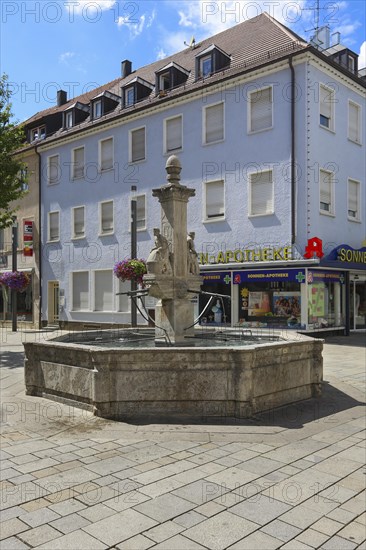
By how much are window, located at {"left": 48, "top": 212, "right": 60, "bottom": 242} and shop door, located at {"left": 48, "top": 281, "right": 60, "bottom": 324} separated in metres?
2.51

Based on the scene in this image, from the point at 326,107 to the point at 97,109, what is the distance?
41.7 ft

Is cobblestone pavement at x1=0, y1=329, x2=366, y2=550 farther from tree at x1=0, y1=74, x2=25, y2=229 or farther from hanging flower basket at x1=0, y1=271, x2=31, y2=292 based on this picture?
hanging flower basket at x1=0, y1=271, x2=31, y2=292

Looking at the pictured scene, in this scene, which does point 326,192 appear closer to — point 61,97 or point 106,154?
point 106,154

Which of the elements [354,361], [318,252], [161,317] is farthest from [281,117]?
[161,317]

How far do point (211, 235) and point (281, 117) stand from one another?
5.32 m

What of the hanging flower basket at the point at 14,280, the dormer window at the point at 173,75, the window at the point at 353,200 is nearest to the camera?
the window at the point at 353,200

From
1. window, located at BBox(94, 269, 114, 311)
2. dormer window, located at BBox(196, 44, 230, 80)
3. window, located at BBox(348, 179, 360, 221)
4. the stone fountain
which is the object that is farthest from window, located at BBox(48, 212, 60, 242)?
the stone fountain

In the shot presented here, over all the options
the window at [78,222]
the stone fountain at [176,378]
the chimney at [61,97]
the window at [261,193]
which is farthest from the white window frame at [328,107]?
the chimney at [61,97]

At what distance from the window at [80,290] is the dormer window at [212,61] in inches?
447

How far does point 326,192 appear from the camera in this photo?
19.8 metres

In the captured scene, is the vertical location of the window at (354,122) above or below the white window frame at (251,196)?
above

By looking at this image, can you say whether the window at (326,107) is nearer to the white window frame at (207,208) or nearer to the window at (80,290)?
the white window frame at (207,208)

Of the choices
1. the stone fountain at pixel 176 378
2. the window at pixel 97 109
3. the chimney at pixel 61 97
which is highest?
the chimney at pixel 61 97

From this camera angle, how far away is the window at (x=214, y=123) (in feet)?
69.2
